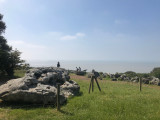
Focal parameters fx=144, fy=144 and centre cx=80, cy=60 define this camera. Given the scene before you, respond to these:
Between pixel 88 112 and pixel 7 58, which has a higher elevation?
pixel 7 58

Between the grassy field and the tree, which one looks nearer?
the grassy field

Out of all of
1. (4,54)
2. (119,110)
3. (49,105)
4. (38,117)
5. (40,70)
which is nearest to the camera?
(38,117)

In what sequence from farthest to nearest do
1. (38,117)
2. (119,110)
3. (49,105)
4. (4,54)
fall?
(4,54), (49,105), (119,110), (38,117)

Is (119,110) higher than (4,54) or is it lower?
lower

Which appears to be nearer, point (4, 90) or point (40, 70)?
point (4, 90)

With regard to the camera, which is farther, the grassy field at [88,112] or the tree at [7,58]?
the tree at [7,58]

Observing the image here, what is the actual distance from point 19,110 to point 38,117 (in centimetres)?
161

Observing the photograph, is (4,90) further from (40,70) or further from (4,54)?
(4,54)

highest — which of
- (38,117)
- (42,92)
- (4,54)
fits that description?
(4,54)

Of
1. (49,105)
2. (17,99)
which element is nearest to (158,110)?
(49,105)

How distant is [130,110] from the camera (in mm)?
8039

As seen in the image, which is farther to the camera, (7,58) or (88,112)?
(7,58)

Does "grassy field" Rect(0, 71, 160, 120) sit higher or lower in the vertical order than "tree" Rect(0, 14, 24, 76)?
lower

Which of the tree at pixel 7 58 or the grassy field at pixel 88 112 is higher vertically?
the tree at pixel 7 58
